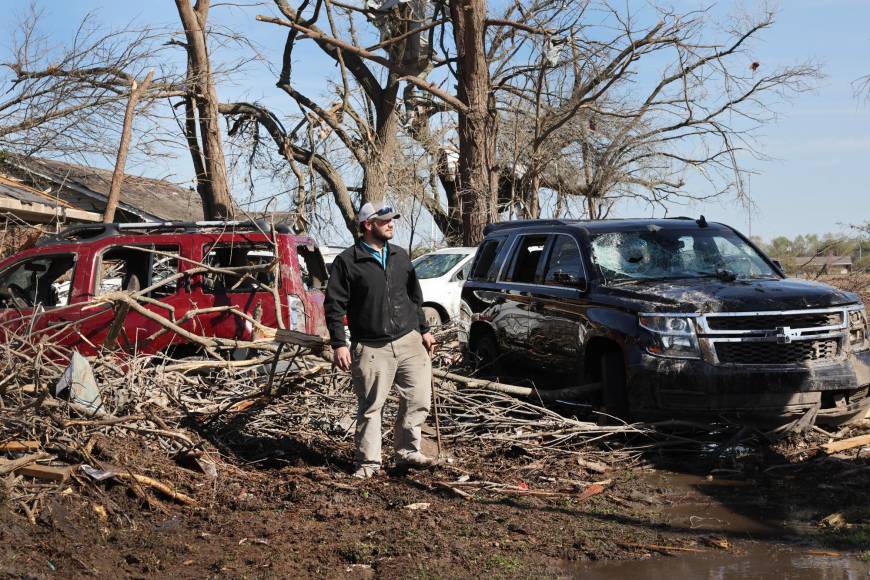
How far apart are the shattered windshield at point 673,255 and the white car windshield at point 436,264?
24.3ft

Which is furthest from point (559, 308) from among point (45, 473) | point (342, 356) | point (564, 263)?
point (45, 473)

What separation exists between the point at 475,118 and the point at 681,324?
11.8 meters

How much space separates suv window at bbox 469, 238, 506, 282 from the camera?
10.4m

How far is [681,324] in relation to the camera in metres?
7.54

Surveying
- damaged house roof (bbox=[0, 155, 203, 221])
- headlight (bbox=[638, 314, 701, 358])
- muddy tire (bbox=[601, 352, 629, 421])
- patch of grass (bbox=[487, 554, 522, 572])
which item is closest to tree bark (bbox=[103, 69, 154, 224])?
damaged house roof (bbox=[0, 155, 203, 221])

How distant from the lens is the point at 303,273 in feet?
34.1

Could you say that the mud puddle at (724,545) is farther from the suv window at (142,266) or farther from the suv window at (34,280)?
the suv window at (34,280)

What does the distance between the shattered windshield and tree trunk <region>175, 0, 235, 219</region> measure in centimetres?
1076

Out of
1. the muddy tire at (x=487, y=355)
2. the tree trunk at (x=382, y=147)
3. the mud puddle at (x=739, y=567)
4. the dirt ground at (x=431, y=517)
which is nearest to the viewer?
the mud puddle at (x=739, y=567)

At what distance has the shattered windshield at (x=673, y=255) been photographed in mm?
8562

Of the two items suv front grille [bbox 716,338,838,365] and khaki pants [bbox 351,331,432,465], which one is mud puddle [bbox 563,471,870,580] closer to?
suv front grille [bbox 716,338,838,365]

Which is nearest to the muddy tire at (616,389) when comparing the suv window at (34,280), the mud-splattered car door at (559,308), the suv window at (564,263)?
the mud-splattered car door at (559,308)

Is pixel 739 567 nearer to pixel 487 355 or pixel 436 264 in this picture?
pixel 487 355

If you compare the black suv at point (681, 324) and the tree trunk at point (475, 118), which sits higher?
the tree trunk at point (475, 118)
